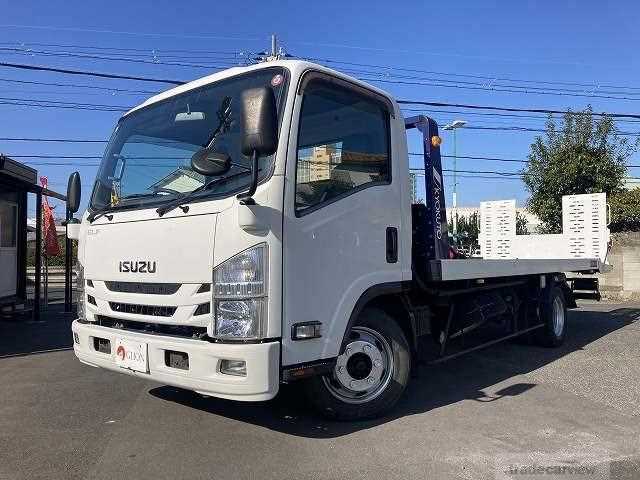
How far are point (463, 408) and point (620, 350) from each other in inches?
155

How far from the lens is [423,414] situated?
4.98m

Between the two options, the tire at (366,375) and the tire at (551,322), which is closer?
the tire at (366,375)

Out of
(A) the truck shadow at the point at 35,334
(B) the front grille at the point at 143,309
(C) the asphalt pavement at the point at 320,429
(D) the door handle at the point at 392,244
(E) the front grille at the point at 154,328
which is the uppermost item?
(D) the door handle at the point at 392,244

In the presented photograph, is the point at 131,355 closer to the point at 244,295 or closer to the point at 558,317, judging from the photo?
the point at 244,295

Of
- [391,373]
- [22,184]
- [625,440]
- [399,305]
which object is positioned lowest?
[625,440]

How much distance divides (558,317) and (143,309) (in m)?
6.30

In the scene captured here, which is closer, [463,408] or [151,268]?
[151,268]

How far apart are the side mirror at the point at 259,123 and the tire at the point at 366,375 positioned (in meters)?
1.70

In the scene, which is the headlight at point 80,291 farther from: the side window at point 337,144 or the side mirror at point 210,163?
the side window at point 337,144

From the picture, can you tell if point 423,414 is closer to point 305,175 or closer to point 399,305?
point 399,305

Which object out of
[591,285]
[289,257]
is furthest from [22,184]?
[591,285]

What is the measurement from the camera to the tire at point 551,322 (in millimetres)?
7977

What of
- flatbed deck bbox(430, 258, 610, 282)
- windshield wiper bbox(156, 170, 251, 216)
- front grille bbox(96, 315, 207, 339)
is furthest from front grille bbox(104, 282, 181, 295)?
flatbed deck bbox(430, 258, 610, 282)

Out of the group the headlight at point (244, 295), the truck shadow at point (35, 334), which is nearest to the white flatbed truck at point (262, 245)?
the headlight at point (244, 295)
